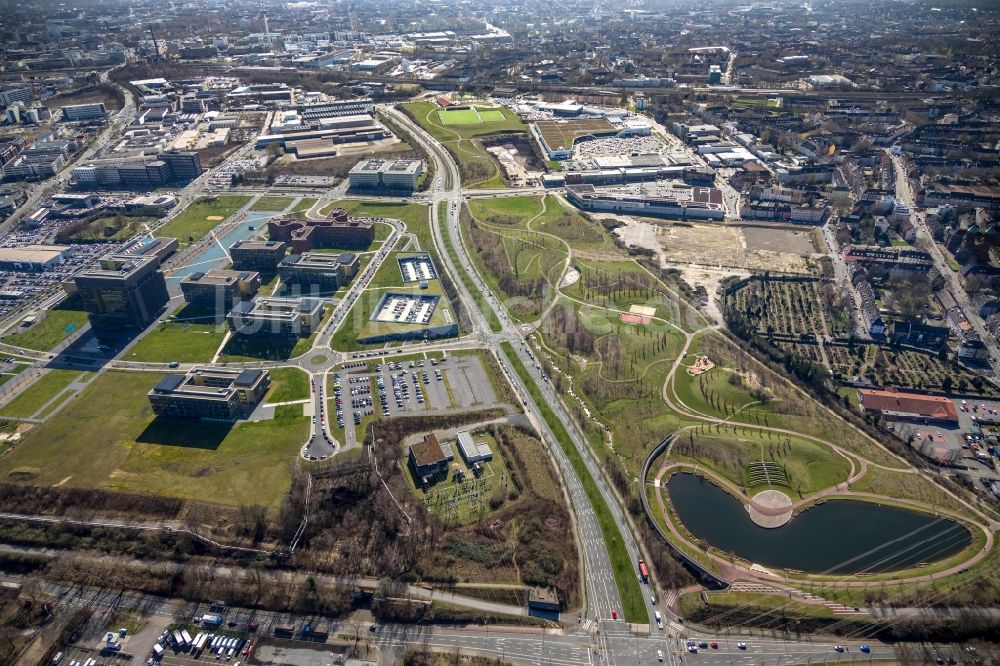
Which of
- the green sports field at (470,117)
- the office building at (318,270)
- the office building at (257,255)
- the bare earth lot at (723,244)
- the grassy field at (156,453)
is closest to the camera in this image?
the grassy field at (156,453)

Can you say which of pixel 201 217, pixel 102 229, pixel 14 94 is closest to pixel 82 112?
pixel 14 94

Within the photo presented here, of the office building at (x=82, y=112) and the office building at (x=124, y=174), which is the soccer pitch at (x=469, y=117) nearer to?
the office building at (x=124, y=174)

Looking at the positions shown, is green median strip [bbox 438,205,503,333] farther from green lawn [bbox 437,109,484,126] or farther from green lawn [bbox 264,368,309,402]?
green lawn [bbox 437,109,484,126]

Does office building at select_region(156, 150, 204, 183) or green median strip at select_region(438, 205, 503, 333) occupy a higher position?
office building at select_region(156, 150, 204, 183)

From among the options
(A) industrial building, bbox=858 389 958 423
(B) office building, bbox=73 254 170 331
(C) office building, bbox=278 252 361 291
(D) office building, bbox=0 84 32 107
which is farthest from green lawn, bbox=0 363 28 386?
(D) office building, bbox=0 84 32 107

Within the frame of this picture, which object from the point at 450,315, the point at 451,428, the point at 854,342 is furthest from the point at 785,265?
the point at 451,428

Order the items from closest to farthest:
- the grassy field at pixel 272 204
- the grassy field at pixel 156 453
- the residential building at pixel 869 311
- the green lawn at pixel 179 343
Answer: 1. the grassy field at pixel 156 453
2. the green lawn at pixel 179 343
3. the residential building at pixel 869 311
4. the grassy field at pixel 272 204

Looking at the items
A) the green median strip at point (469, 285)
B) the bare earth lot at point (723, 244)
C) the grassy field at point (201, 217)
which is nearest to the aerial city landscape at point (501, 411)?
the green median strip at point (469, 285)
